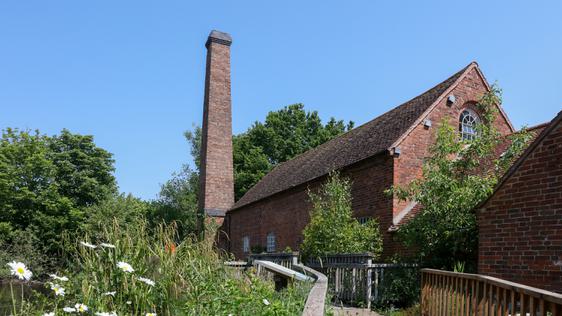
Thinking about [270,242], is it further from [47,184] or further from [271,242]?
[47,184]

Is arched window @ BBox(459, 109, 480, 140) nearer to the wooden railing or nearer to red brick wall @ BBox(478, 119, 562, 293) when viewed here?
red brick wall @ BBox(478, 119, 562, 293)

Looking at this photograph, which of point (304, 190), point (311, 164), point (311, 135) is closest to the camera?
point (304, 190)

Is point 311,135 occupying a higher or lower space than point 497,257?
higher

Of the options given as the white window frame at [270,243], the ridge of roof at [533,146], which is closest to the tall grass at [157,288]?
the ridge of roof at [533,146]

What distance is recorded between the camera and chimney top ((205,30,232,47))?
102ft

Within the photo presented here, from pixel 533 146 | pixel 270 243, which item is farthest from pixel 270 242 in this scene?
pixel 533 146

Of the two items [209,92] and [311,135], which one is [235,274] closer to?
[209,92]

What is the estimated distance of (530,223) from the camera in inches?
317

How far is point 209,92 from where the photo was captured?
99.1 feet

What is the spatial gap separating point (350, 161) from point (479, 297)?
38.7 feet

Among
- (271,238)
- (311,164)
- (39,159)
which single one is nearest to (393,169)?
(311,164)

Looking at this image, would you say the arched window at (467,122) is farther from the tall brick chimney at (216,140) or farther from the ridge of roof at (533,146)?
the tall brick chimney at (216,140)

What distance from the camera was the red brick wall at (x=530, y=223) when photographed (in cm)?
762

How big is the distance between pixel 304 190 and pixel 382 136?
4639mm
